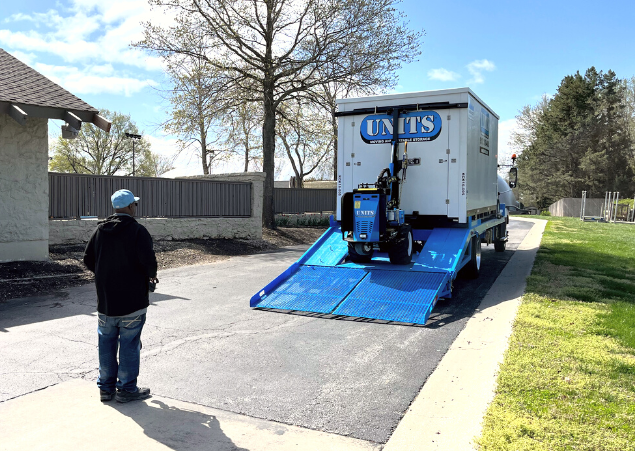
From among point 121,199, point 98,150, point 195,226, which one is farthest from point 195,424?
point 98,150

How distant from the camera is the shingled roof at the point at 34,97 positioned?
33.4 feet

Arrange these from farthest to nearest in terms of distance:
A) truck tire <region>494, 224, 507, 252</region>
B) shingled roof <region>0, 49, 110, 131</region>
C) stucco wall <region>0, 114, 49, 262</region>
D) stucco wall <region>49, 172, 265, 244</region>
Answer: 1. truck tire <region>494, 224, 507, 252</region>
2. stucco wall <region>49, 172, 265, 244</region>
3. stucco wall <region>0, 114, 49, 262</region>
4. shingled roof <region>0, 49, 110, 131</region>

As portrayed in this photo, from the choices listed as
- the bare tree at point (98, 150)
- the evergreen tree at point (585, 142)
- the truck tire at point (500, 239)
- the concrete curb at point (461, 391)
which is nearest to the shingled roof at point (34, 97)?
the concrete curb at point (461, 391)

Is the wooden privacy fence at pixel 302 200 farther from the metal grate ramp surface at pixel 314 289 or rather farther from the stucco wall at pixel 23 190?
the metal grate ramp surface at pixel 314 289

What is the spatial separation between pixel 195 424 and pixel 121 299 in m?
1.22

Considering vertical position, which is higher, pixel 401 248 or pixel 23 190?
pixel 23 190

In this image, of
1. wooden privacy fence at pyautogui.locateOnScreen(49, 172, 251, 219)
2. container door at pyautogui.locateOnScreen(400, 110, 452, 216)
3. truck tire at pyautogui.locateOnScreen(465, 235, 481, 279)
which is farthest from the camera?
wooden privacy fence at pyautogui.locateOnScreen(49, 172, 251, 219)

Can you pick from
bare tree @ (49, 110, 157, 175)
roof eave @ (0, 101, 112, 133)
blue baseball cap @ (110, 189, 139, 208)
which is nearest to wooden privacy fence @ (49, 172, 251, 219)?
roof eave @ (0, 101, 112, 133)

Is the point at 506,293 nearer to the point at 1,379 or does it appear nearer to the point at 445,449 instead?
the point at 445,449

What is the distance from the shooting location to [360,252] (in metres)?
8.76

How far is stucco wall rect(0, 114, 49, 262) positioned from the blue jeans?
8124mm

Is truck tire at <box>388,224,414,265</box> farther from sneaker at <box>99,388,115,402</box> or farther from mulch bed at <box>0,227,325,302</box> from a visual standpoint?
mulch bed at <box>0,227,325,302</box>

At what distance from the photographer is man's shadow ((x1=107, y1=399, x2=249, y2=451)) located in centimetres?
351

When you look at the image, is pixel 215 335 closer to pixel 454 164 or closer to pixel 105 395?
→ pixel 105 395
